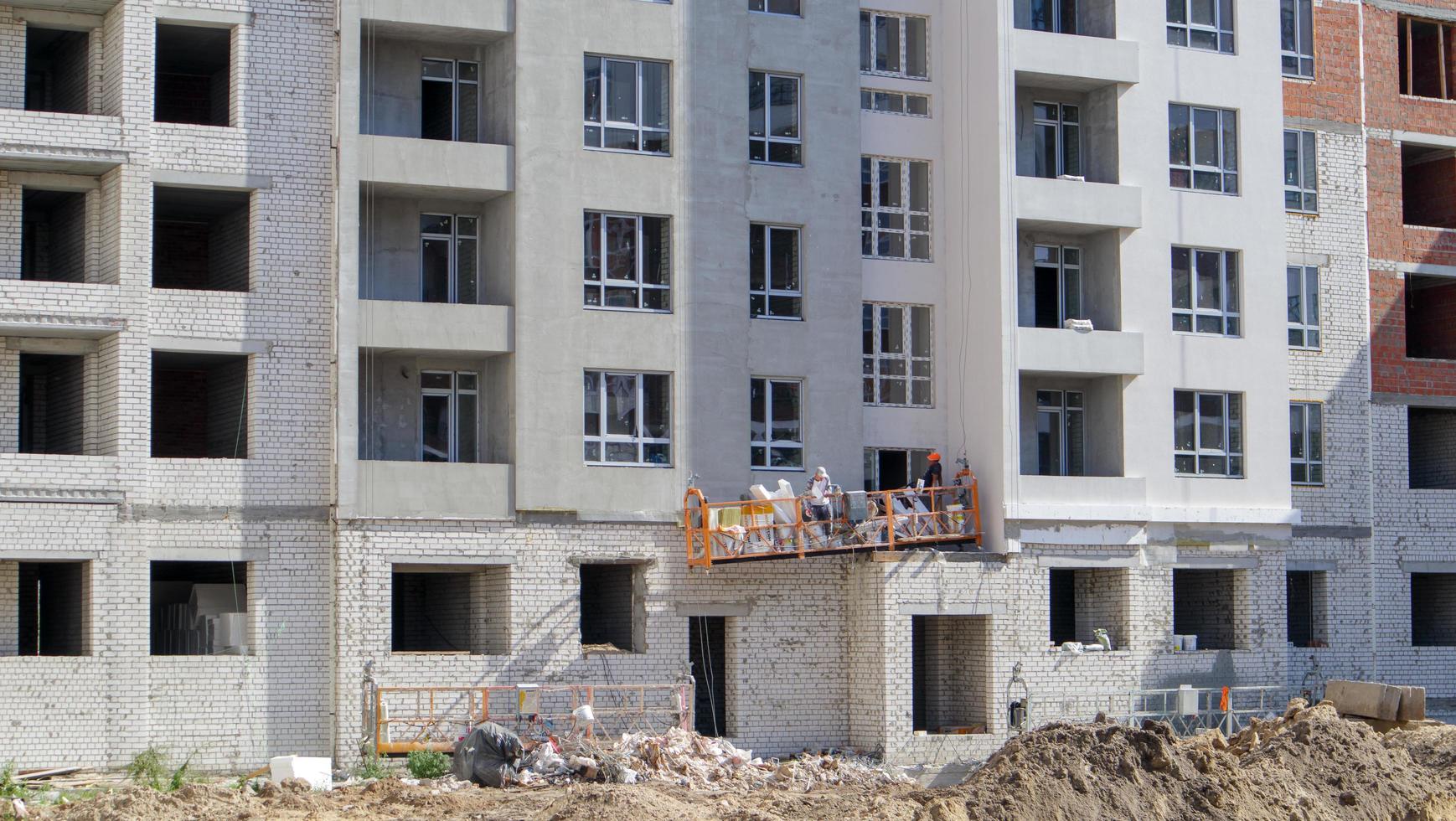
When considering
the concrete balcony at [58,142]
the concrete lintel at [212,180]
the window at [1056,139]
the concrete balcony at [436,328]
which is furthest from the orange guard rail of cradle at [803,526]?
the concrete balcony at [58,142]

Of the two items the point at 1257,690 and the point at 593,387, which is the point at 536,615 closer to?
the point at 593,387

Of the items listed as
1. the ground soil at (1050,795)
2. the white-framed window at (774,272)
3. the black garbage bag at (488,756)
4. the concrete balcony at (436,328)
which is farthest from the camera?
the white-framed window at (774,272)

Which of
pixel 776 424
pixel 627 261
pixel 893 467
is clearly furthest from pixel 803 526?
pixel 627 261

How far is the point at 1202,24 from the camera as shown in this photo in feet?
118

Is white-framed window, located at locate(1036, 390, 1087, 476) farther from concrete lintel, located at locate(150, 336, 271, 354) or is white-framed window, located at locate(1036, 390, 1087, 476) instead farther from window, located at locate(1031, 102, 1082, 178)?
concrete lintel, located at locate(150, 336, 271, 354)

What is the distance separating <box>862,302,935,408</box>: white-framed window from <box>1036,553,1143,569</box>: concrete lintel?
3540 mm

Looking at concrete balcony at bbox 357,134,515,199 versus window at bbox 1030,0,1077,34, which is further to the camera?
window at bbox 1030,0,1077,34

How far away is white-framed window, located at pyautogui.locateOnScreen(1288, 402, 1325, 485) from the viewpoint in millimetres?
37500

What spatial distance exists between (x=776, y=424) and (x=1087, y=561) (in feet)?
19.8

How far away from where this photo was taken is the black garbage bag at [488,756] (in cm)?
2614

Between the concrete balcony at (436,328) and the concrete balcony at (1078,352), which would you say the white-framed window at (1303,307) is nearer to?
the concrete balcony at (1078,352)

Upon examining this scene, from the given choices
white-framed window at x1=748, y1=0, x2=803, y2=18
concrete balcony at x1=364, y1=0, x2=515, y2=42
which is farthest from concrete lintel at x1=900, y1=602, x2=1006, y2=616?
concrete balcony at x1=364, y1=0, x2=515, y2=42

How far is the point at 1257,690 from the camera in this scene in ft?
113

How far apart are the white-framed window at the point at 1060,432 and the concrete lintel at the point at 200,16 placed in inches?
613
